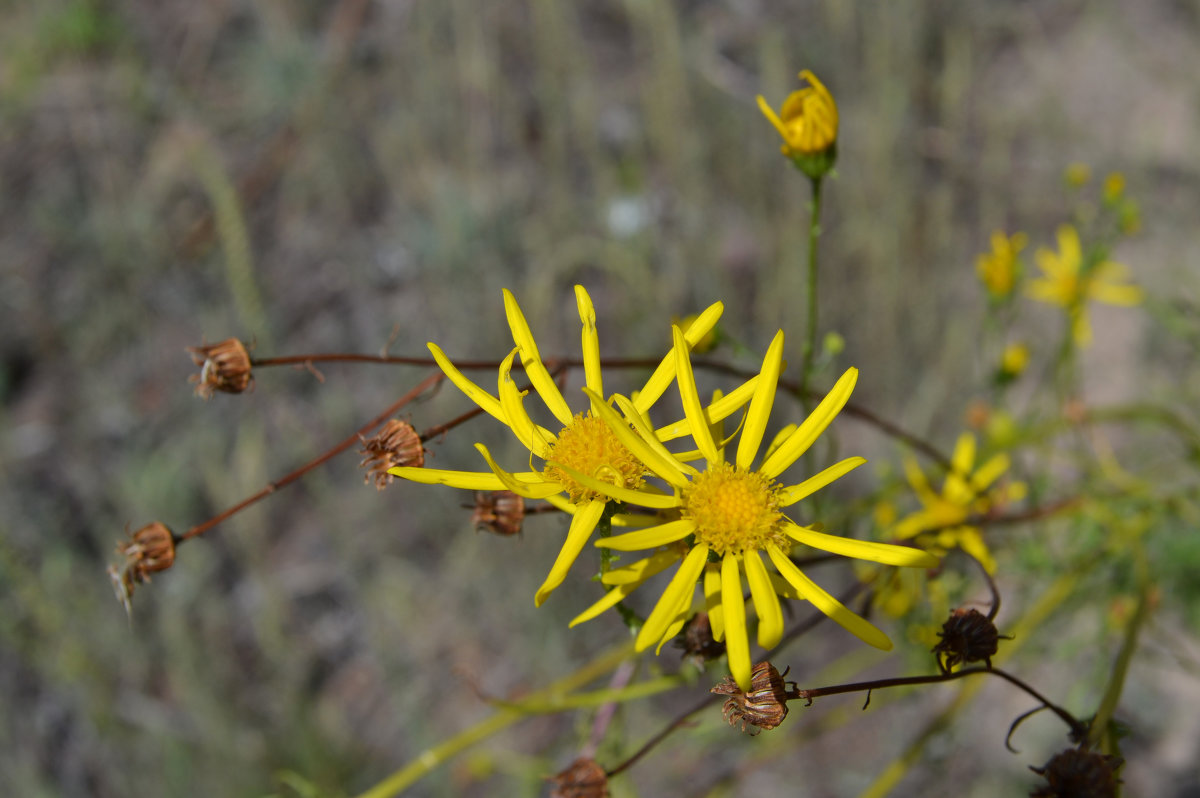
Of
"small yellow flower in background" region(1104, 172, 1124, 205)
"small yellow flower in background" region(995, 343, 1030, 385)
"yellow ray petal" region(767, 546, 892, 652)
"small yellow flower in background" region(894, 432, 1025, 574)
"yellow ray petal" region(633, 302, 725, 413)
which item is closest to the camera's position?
"yellow ray petal" region(767, 546, 892, 652)

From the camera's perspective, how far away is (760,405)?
1.19m

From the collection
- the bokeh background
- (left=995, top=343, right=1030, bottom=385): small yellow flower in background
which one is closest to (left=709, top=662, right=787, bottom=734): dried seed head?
(left=995, top=343, right=1030, bottom=385): small yellow flower in background

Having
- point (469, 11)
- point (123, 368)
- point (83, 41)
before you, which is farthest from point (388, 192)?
point (83, 41)

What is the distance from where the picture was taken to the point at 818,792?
3160 mm

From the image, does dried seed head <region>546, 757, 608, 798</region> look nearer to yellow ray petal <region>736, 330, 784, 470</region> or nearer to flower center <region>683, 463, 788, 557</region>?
flower center <region>683, 463, 788, 557</region>

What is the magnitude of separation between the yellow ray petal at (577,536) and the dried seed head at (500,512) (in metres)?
0.26

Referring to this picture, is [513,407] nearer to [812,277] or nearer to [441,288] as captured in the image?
[812,277]

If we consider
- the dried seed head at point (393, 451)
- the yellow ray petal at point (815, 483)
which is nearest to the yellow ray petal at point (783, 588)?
the yellow ray petal at point (815, 483)

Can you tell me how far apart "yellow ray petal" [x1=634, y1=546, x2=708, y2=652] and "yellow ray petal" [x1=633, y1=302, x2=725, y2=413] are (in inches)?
9.3

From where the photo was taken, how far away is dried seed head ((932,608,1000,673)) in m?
1.15

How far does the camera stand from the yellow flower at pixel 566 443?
44.6 inches

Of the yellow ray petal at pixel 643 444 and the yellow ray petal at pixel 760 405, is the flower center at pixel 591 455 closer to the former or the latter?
the yellow ray petal at pixel 643 444

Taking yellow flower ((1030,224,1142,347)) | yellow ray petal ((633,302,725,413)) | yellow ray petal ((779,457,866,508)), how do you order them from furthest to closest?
1. yellow flower ((1030,224,1142,347))
2. yellow ray petal ((633,302,725,413))
3. yellow ray petal ((779,457,866,508))

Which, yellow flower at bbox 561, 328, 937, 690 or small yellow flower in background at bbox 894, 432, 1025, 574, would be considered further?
small yellow flower in background at bbox 894, 432, 1025, 574
